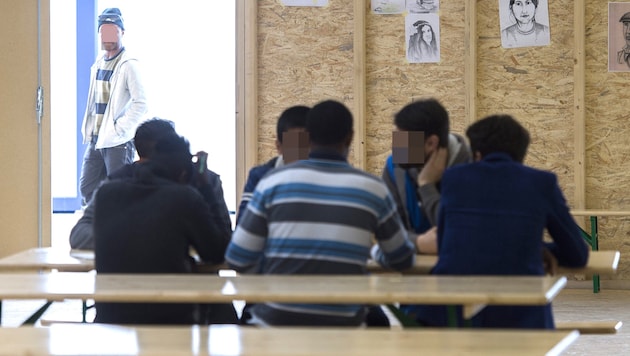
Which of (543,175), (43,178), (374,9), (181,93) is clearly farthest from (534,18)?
(181,93)

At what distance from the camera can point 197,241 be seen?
145 inches

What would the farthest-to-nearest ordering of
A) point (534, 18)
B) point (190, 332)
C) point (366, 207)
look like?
point (534, 18) < point (366, 207) < point (190, 332)

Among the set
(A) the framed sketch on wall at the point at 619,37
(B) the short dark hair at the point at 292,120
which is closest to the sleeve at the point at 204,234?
Result: (B) the short dark hair at the point at 292,120

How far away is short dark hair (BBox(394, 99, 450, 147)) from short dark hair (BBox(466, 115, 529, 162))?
12.6 inches

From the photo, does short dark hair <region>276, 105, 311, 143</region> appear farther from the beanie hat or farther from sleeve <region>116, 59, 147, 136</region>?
the beanie hat

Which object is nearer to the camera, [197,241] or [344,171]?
[344,171]

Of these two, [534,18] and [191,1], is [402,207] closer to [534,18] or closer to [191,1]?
[534,18]

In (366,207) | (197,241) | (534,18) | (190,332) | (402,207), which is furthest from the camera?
(534,18)

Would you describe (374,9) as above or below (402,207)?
above

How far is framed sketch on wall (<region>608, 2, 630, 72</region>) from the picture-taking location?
25.6 ft

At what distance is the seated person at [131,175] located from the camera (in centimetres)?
416

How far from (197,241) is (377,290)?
79 centimetres

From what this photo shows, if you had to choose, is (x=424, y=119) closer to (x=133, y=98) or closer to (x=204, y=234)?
(x=204, y=234)

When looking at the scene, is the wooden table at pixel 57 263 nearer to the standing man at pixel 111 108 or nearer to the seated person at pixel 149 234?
the seated person at pixel 149 234
